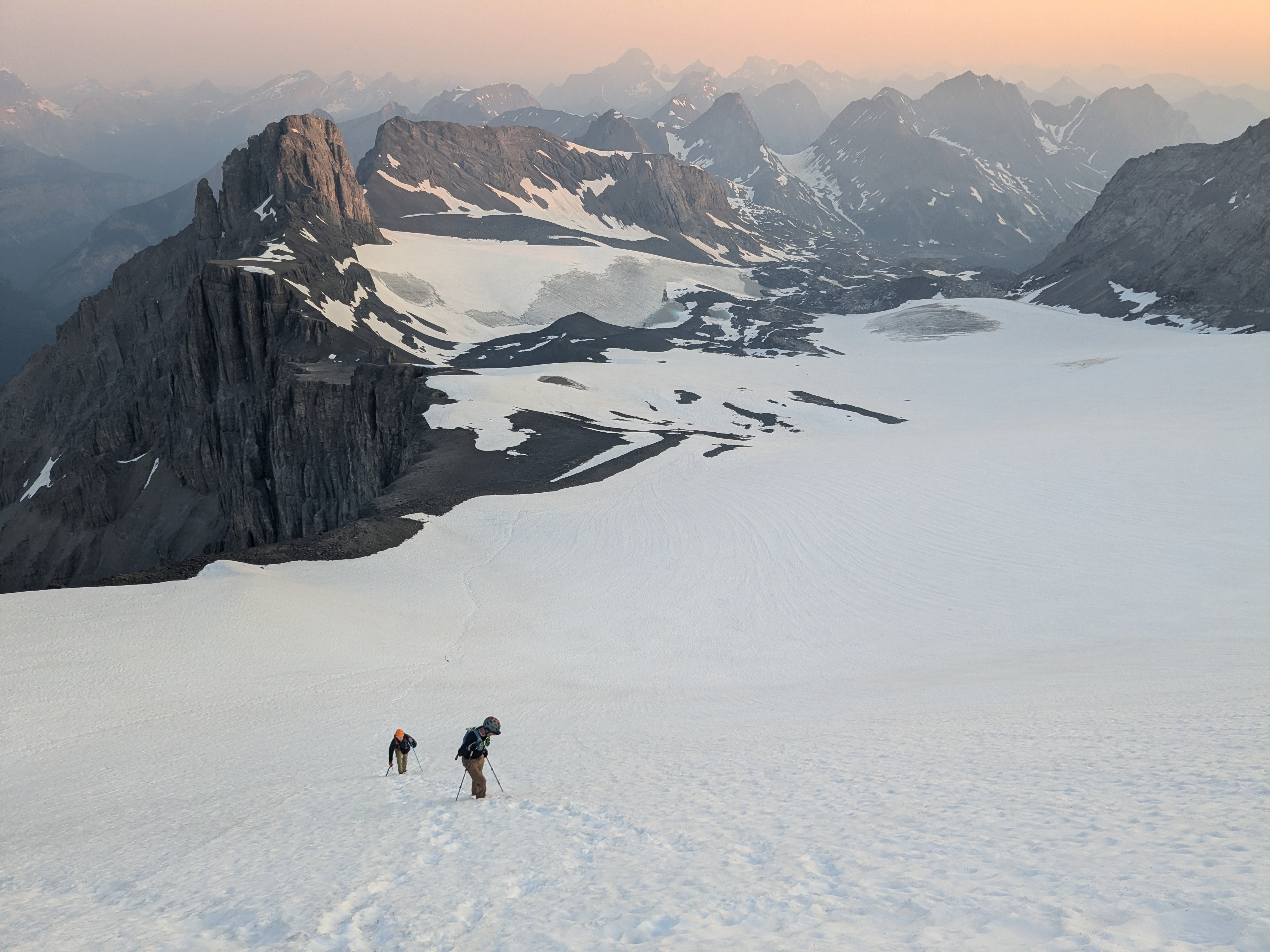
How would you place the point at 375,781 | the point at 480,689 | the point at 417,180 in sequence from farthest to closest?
1. the point at 417,180
2. the point at 480,689
3. the point at 375,781

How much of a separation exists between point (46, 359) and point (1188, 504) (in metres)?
137

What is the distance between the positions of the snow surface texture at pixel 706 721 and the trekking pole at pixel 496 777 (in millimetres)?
185

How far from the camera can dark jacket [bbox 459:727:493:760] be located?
1142 cm

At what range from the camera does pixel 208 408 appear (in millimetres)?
77688

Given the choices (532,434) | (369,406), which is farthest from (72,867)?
(369,406)

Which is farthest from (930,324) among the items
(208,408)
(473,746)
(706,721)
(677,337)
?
(473,746)

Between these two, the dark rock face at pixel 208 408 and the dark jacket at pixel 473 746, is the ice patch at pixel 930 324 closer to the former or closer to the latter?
the dark rock face at pixel 208 408

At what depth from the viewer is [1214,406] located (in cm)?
4759

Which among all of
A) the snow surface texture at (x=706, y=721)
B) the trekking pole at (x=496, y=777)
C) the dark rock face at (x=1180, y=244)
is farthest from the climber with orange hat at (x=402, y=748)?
the dark rock face at (x=1180, y=244)

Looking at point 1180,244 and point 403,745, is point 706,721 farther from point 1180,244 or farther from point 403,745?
point 1180,244

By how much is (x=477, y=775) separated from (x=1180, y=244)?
6162 inches

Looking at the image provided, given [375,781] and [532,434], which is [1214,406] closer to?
[532,434]

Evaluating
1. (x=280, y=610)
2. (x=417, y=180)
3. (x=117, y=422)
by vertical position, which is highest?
(x=417, y=180)

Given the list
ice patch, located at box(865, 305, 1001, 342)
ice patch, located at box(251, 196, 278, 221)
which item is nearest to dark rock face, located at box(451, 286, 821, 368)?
ice patch, located at box(865, 305, 1001, 342)
